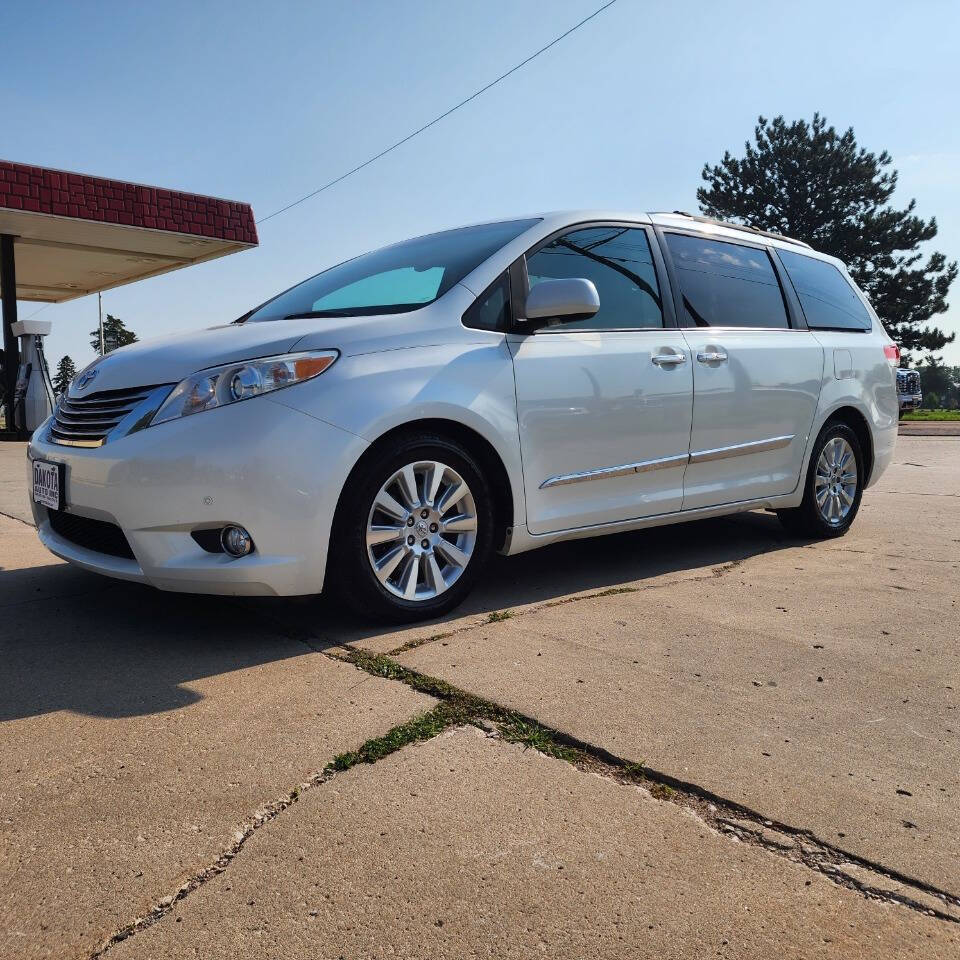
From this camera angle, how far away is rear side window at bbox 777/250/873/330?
5.00 metres

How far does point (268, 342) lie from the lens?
10.1ft

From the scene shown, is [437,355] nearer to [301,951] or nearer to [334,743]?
[334,743]

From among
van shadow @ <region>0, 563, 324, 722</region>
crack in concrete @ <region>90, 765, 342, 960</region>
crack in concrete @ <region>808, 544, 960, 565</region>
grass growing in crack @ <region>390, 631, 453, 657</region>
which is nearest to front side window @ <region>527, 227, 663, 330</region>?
grass growing in crack @ <region>390, 631, 453, 657</region>

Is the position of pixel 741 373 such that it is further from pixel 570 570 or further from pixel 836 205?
pixel 836 205

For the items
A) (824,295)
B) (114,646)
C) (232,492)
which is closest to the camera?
(232,492)

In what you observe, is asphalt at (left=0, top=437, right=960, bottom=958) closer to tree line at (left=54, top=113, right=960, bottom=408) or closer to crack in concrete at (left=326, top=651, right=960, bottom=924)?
crack in concrete at (left=326, top=651, right=960, bottom=924)

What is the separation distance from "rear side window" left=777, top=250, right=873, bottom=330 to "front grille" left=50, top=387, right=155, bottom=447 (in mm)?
3565

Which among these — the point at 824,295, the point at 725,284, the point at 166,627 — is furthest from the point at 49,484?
the point at 824,295

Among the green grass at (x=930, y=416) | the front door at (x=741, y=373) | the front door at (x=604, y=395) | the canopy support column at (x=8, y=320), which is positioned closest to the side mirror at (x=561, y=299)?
the front door at (x=604, y=395)

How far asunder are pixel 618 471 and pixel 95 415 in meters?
2.06

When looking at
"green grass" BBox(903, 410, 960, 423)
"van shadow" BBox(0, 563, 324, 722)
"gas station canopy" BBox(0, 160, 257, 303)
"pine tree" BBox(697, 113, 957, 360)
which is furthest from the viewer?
"pine tree" BBox(697, 113, 957, 360)

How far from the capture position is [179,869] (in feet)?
5.53

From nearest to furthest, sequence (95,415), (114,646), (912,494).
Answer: (114,646)
(95,415)
(912,494)

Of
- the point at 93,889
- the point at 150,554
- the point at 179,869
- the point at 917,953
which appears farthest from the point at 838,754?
the point at 150,554
